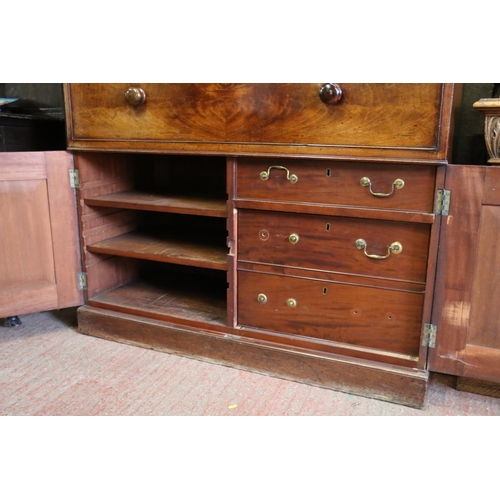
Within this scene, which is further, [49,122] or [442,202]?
[49,122]

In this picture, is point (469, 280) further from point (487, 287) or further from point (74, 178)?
point (74, 178)

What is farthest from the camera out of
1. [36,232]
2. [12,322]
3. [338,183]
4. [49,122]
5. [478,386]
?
[49,122]

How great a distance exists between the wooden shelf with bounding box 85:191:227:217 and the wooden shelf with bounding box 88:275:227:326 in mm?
378

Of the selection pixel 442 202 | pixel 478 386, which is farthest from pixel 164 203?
pixel 478 386

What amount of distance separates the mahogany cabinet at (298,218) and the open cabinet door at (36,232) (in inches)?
2.3

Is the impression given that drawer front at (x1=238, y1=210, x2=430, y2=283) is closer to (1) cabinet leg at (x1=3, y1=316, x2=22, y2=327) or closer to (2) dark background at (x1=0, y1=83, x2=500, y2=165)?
(2) dark background at (x1=0, y1=83, x2=500, y2=165)

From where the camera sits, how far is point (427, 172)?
138cm

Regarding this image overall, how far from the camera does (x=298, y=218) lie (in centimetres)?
157

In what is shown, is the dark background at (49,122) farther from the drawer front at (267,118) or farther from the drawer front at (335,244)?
the drawer front at (335,244)

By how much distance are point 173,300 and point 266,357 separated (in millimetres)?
508

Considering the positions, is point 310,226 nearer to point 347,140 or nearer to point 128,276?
point 347,140

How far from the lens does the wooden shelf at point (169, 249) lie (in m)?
1.77

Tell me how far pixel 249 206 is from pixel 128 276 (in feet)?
2.82

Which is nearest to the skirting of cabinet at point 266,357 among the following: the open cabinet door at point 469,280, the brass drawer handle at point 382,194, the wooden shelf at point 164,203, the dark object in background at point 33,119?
the open cabinet door at point 469,280
